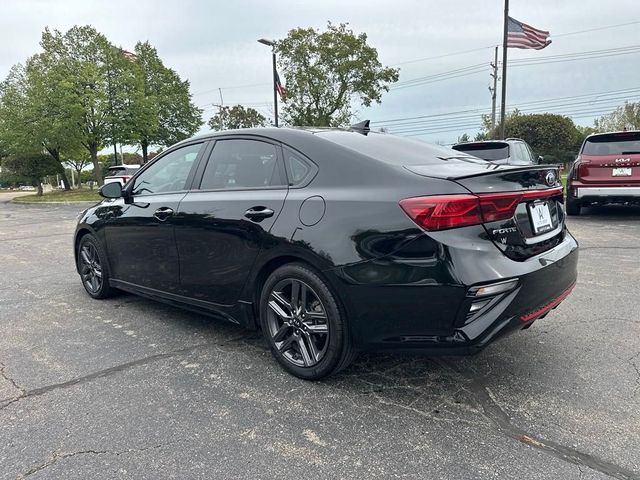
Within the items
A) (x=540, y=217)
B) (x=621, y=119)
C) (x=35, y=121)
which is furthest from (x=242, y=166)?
(x=621, y=119)

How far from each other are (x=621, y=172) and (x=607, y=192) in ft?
1.33

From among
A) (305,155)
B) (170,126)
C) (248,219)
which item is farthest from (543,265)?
(170,126)

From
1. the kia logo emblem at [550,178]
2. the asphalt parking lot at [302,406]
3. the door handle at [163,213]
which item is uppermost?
the kia logo emblem at [550,178]

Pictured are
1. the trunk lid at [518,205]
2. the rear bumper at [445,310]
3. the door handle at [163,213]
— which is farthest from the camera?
the door handle at [163,213]

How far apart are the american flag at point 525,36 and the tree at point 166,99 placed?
27669 millimetres

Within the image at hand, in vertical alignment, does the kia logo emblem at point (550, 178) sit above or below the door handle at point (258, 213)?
above

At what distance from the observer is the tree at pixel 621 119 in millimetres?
41969

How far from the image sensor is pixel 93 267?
4.91 metres

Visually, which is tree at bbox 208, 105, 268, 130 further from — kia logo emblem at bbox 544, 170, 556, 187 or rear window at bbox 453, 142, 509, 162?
kia logo emblem at bbox 544, 170, 556, 187

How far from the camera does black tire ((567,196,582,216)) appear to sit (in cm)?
944

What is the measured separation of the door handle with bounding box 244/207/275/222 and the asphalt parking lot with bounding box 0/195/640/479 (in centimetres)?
98

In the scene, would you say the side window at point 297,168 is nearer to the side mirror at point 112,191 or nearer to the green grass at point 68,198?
the side mirror at point 112,191

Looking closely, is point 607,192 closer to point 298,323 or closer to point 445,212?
point 445,212

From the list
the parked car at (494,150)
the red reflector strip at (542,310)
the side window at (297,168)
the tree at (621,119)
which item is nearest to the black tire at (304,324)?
the side window at (297,168)
